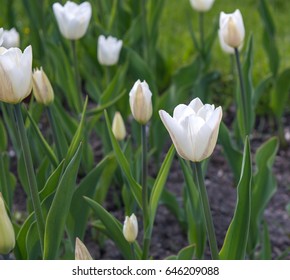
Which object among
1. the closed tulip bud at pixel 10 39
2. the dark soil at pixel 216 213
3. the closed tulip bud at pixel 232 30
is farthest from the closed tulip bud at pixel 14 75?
the dark soil at pixel 216 213

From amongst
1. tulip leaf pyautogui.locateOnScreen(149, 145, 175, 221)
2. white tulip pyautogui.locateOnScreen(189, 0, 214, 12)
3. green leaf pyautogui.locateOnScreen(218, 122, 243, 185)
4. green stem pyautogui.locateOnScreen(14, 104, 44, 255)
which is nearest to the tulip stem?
tulip leaf pyautogui.locateOnScreen(149, 145, 175, 221)

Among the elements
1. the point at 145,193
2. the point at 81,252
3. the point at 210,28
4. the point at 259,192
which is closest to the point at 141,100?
the point at 145,193

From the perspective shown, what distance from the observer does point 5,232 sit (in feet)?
4.48

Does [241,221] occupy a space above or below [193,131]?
below

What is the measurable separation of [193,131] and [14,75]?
1.10 ft

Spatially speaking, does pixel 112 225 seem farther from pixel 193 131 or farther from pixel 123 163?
pixel 193 131

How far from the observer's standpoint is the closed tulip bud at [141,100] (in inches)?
59.9

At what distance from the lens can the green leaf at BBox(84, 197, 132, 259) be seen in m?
1.60

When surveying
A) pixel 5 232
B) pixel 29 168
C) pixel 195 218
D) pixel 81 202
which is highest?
pixel 29 168

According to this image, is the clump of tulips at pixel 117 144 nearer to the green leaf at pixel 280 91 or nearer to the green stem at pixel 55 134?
the green stem at pixel 55 134

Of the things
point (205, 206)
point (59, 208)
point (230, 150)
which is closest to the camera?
point (205, 206)

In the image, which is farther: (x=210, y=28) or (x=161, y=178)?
(x=210, y=28)
